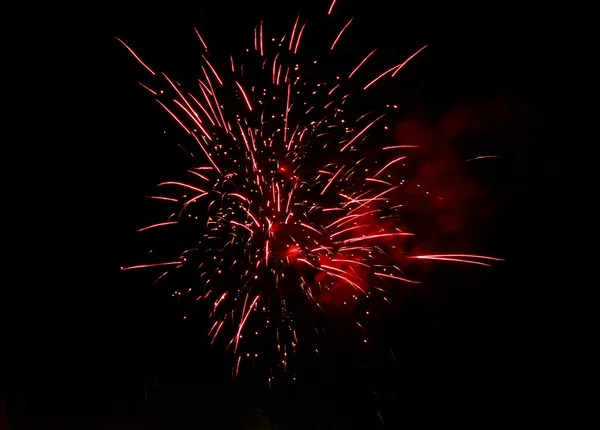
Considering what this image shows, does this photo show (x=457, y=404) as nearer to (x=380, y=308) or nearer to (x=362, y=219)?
(x=380, y=308)

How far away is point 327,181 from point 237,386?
2194mm

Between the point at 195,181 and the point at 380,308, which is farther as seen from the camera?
the point at 380,308

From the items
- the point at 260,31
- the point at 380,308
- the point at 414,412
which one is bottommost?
the point at 414,412

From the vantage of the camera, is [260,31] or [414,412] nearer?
[260,31]

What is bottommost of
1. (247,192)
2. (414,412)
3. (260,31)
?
(414,412)

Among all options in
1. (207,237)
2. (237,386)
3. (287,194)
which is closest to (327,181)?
(287,194)

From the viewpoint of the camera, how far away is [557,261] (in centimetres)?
628

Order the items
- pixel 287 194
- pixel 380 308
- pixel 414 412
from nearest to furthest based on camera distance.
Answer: pixel 287 194 < pixel 380 308 < pixel 414 412

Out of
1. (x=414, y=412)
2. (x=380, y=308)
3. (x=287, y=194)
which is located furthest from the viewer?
(x=414, y=412)

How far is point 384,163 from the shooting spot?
536 centimetres

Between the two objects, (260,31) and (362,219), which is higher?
(260,31)

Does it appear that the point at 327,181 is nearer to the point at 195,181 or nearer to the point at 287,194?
the point at 287,194

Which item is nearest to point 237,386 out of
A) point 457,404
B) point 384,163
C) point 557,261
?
point 457,404

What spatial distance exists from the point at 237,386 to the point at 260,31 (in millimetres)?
3048
